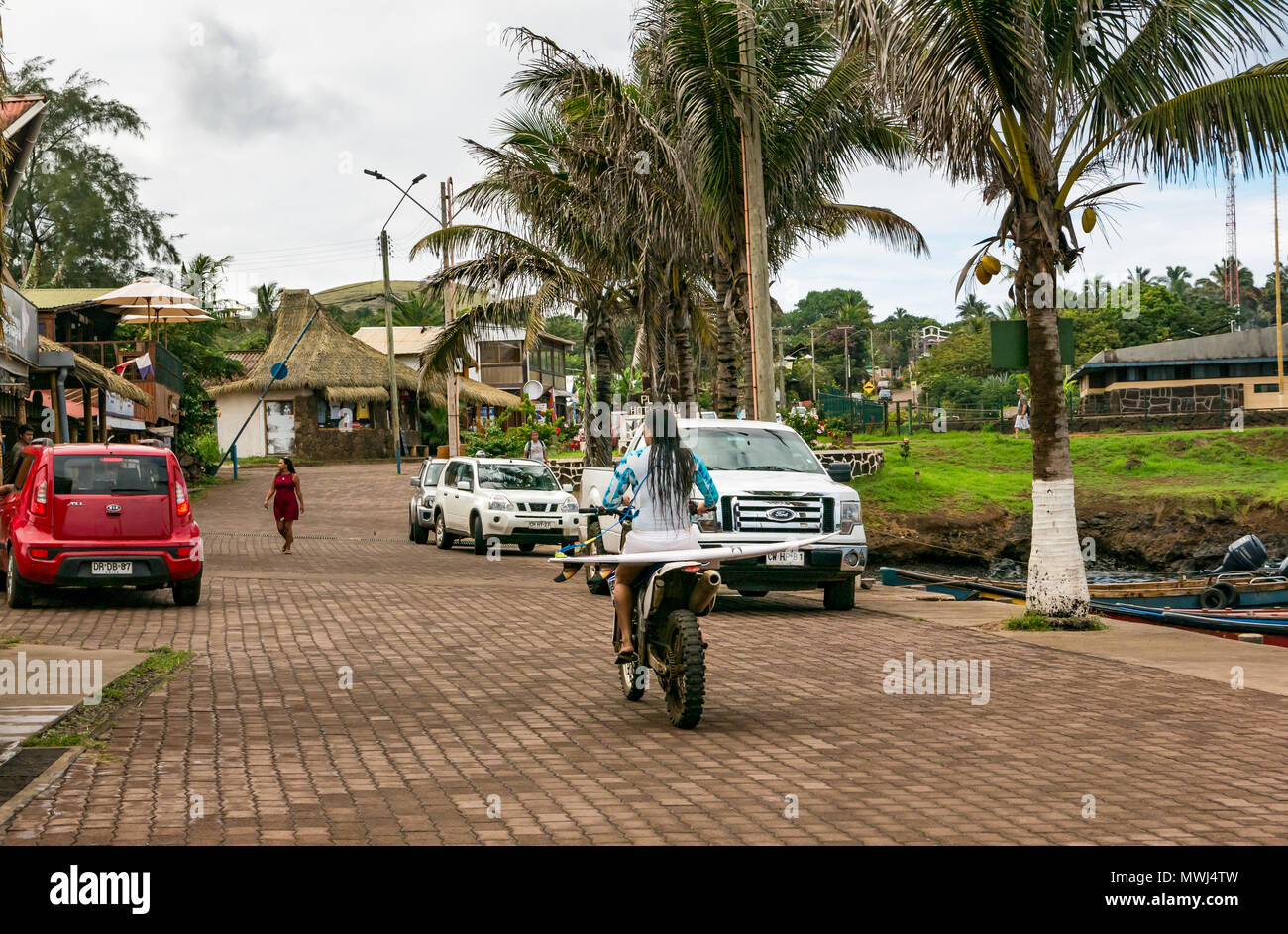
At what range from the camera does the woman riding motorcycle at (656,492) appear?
845cm

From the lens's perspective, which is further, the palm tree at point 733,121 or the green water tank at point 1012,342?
the palm tree at point 733,121

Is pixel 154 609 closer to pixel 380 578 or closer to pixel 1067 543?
Answer: pixel 380 578

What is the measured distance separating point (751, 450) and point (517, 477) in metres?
10.2

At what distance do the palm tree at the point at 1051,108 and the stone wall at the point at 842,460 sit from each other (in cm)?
1880

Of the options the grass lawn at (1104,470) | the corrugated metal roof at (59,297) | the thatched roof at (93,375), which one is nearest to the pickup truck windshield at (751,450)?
the thatched roof at (93,375)

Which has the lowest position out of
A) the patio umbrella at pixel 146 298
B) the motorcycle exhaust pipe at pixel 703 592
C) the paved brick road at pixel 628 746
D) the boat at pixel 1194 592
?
the boat at pixel 1194 592

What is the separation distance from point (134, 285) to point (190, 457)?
11.3 metres

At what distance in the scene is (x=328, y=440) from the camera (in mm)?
57906

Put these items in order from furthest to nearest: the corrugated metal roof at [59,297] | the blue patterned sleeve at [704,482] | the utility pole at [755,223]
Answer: the corrugated metal roof at [59,297] → the utility pole at [755,223] → the blue patterned sleeve at [704,482]

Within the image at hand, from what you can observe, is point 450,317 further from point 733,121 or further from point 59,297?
point 733,121

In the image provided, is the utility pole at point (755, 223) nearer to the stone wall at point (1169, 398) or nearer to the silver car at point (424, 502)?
the silver car at point (424, 502)

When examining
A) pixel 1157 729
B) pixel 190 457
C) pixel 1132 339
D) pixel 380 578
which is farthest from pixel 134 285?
pixel 1132 339

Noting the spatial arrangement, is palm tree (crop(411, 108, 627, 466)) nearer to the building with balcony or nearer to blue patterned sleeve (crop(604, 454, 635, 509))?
blue patterned sleeve (crop(604, 454, 635, 509))

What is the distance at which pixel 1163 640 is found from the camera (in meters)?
12.5
